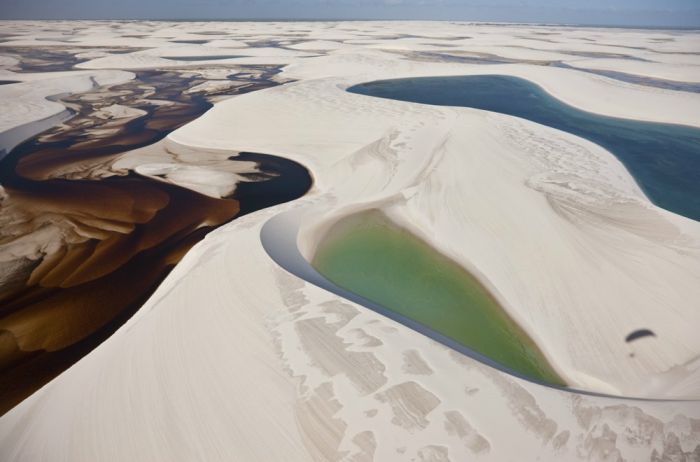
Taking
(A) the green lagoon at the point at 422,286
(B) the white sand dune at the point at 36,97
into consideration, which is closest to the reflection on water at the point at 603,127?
(A) the green lagoon at the point at 422,286

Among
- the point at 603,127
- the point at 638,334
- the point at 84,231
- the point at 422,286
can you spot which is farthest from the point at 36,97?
the point at 603,127

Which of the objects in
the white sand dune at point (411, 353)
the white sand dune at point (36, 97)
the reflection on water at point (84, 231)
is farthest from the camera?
the white sand dune at point (36, 97)

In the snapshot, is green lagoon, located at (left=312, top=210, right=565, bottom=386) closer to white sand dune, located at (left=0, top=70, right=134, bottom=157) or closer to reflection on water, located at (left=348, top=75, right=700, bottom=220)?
reflection on water, located at (left=348, top=75, right=700, bottom=220)

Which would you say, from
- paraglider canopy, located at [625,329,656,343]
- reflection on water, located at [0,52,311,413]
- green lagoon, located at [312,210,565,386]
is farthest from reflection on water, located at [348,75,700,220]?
reflection on water, located at [0,52,311,413]

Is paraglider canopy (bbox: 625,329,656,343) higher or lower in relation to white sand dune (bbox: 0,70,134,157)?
lower

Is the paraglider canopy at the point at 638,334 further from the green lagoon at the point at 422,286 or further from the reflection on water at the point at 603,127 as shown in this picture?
the reflection on water at the point at 603,127

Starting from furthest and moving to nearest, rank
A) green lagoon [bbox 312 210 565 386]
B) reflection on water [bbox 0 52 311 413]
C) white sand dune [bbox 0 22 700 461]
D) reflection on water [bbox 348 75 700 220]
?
reflection on water [bbox 348 75 700 220]
reflection on water [bbox 0 52 311 413]
green lagoon [bbox 312 210 565 386]
white sand dune [bbox 0 22 700 461]
